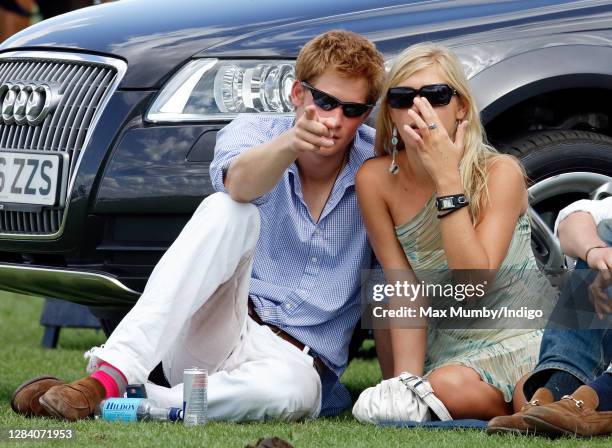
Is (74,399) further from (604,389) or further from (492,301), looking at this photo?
(604,389)

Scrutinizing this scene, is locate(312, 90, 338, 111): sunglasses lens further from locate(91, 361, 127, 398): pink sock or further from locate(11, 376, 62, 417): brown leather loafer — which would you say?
locate(11, 376, 62, 417): brown leather loafer

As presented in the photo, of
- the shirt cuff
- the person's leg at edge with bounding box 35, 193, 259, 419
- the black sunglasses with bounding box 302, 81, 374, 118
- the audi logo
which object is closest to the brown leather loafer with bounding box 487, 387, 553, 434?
the shirt cuff

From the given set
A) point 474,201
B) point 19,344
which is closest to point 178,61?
point 474,201

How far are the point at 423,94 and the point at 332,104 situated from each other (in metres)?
0.27

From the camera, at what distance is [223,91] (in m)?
4.75

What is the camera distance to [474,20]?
494cm

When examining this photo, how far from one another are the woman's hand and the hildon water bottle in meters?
1.01

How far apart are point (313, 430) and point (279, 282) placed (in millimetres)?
570

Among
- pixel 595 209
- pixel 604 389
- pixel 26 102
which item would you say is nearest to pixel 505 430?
pixel 604 389

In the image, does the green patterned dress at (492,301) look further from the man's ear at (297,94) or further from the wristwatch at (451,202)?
the man's ear at (297,94)

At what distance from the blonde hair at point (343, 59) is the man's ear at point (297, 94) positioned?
0.08 feet

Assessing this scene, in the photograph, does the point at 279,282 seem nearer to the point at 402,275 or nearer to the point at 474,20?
the point at 402,275

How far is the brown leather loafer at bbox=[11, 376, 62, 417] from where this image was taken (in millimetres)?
4250

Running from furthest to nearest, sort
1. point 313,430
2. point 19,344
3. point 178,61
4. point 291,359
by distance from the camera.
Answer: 1. point 19,344
2. point 178,61
3. point 291,359
4. point 313,430
